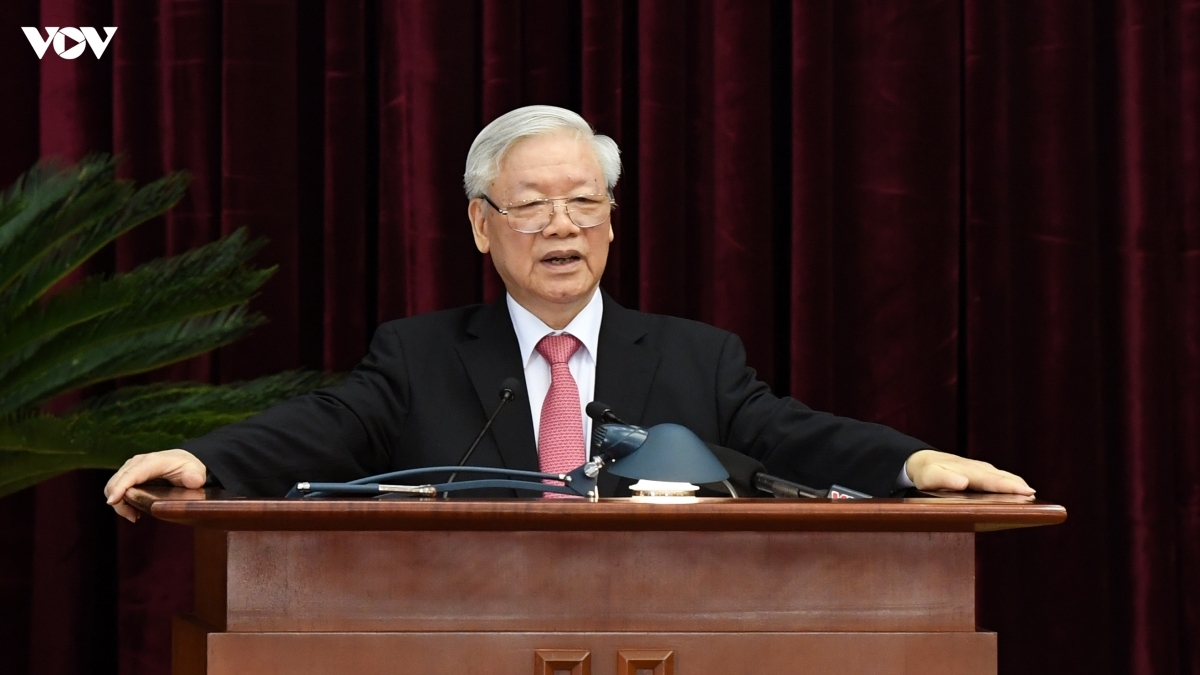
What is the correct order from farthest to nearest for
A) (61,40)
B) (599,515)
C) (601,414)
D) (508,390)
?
(61,40)
(508,390)
(601,414)
(599,515)

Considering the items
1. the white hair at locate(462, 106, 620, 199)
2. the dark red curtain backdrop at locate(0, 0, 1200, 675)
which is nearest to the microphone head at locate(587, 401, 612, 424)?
the white hair at locate(462, 106, 620, 199)

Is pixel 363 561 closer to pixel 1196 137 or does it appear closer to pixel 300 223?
pixel 300 223

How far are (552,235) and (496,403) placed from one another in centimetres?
34

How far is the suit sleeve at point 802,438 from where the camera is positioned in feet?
7.11

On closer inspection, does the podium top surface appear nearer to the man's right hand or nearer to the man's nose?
the man's right hand

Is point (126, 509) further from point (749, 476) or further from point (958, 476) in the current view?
point (958, 476)

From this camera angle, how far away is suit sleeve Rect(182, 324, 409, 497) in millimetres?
2080

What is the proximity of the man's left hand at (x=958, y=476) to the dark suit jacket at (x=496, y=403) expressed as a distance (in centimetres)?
22

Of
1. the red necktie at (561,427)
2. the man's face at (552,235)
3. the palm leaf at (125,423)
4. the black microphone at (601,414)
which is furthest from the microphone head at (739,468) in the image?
the palm leaf at (125,423)

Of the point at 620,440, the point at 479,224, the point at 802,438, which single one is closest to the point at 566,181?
the point at 479,224

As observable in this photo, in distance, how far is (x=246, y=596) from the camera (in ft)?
5.03

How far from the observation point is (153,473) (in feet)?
6.10

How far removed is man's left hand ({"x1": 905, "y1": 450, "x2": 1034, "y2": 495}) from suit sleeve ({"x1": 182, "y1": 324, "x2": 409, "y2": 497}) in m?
0.96

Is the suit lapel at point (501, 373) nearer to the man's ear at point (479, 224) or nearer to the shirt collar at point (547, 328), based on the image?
the shirt collar at point (547, 328)
